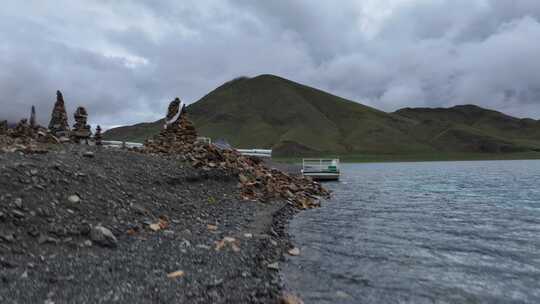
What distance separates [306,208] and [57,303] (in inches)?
992

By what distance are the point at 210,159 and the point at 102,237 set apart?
18647 millimetres

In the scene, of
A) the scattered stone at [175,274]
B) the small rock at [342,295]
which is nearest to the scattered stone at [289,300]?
the small rock at [342,295]

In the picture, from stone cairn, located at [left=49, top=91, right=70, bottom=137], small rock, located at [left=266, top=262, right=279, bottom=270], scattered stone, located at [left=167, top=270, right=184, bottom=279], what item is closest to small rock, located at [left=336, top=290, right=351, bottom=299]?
small rock, located at [left=266, top=262, right=279, bottom=270]

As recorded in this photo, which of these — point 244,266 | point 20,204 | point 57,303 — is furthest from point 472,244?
point 20,204

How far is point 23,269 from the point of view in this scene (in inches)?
406

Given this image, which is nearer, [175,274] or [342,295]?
[175,274]

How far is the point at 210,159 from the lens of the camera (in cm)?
3181

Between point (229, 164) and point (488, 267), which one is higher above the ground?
point (229, 164)

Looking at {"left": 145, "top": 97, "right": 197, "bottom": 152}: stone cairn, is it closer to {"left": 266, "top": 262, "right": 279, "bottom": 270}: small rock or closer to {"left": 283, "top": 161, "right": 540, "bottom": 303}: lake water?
{"left": 283, "top": 161, "right": 540, "bottom": 303}: lake water

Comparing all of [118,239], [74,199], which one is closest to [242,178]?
[74,199]

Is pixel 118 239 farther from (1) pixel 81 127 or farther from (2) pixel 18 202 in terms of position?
(1) pixel 81 127

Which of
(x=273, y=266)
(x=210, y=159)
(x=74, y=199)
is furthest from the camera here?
(x=210, y=159)

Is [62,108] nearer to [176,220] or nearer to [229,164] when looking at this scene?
[229,164]

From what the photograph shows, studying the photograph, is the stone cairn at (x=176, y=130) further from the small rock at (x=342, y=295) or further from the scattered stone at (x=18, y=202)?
the small rock at (x=342, y=295)
